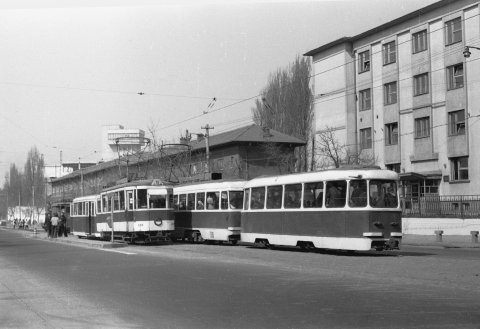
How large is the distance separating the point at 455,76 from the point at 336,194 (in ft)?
86.3

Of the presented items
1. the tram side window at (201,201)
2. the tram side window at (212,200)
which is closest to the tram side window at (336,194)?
the tram side window at (212,200)

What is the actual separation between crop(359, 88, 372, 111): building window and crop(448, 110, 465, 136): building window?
9.18 m

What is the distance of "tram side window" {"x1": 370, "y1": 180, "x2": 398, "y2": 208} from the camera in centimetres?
2025

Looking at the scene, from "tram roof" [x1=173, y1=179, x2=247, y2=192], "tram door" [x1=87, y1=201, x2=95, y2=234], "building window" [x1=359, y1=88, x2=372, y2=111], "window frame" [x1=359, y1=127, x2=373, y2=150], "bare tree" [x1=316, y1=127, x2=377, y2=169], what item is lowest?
"tram door" [x1=87, y1=201, x2=95, y2=234]

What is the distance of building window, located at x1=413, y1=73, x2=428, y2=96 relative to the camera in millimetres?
46344

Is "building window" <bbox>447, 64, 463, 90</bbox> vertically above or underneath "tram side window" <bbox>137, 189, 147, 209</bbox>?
above

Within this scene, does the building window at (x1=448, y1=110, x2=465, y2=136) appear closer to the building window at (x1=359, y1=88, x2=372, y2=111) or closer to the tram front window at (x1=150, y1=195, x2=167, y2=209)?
the building window at (x1=359, y1=88, x2=372, y2=111)

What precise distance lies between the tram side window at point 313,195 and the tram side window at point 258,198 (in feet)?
9.51

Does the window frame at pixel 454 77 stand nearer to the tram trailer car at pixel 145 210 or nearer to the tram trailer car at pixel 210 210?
the tram trailer car at pixel 210 210

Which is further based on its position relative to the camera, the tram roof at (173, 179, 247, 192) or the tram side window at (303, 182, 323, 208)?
the tram roof at (173, 179, 247, 192)

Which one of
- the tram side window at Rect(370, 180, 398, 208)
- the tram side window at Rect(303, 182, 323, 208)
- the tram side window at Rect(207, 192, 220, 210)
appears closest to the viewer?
the tram side window at Rect(370, 180, 398, 208)

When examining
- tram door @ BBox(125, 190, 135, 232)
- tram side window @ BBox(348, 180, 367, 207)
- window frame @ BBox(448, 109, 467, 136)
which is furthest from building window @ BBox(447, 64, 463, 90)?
tram side window @ BBox(348, 180, 367, 207)

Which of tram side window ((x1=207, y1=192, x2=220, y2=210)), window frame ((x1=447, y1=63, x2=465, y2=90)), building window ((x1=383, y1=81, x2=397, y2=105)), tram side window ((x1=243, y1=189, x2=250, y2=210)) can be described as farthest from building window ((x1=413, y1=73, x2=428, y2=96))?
tram side window ((x1=243, y1=189, x2=250, y2=210))

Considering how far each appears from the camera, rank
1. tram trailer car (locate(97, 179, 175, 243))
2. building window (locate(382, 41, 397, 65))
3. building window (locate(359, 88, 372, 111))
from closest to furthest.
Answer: tram trailer car (locate(97, 179, 175, 243))
building window (locate(382, 41, 397, 65))
building window (locate(359, 88, 372, 111))
